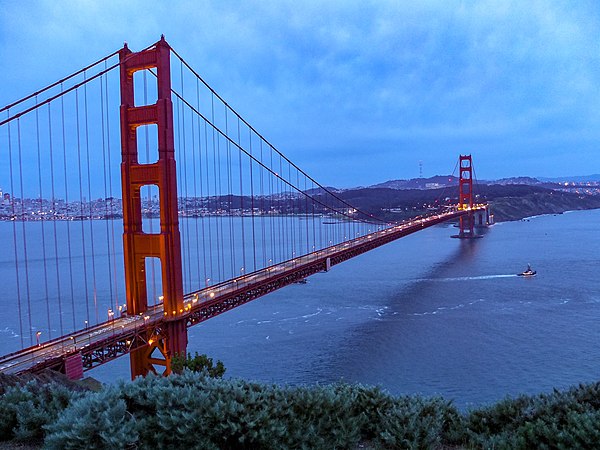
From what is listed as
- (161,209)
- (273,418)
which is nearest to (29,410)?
(273,418)

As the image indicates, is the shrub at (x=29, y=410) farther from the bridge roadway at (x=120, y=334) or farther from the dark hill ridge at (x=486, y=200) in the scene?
the dark hill ridge at (x=486, y=200)

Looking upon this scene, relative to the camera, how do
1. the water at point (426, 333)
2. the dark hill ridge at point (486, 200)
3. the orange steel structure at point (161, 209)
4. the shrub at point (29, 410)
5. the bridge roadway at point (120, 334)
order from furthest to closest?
the dark hill ridge at point (486, 200), the water at point (426, 333), the orange steel structure at point (161, 209), the bridge roadway at point (120, 334), the shrub at point (29, 410)

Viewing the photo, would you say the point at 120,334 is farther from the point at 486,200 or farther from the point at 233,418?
the point at 486,200

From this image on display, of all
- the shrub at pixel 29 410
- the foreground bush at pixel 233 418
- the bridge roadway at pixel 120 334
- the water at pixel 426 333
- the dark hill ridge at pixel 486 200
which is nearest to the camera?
the foreground bush at pixel 233 418

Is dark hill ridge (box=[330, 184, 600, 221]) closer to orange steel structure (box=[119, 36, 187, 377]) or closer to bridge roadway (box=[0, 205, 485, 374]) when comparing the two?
bridge roadway (box=[0, 205, 485, 374])

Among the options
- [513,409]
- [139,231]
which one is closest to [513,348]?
[139,231]

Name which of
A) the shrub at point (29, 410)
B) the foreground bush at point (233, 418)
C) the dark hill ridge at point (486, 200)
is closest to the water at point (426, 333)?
the foreground bush at point (233, 418)
